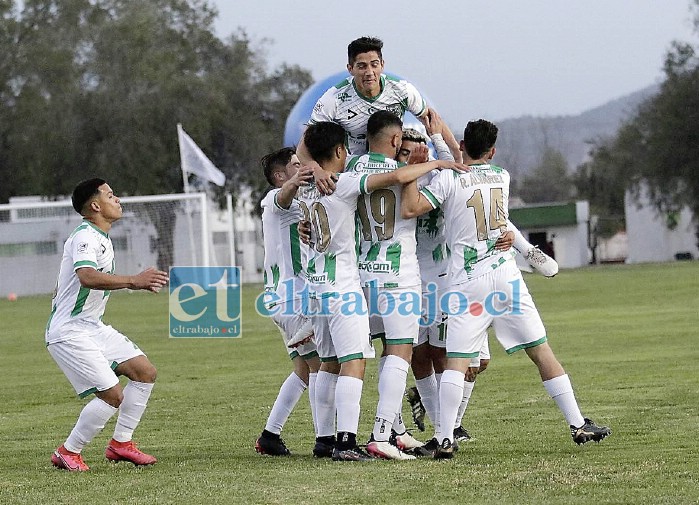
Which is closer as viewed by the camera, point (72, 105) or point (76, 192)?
point (76, 192)

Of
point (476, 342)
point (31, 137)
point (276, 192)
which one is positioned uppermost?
point (31, 137)

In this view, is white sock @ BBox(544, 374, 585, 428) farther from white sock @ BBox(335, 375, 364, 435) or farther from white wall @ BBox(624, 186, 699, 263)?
white wall @ BBox(624, 186, 699, 263)

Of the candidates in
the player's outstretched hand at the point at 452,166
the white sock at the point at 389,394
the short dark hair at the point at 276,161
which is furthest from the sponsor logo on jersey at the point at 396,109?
the white sock at the point at 389,394

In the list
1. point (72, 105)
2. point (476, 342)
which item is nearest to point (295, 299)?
point (476, 342)

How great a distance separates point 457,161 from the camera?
8.13 m

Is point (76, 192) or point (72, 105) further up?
point (72, 105)

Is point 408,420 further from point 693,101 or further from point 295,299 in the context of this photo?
point 693,101

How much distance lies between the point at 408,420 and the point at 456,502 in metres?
→ 4.10

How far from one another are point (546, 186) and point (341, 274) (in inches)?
5226

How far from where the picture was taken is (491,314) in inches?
310

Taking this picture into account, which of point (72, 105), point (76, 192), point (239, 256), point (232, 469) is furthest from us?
point (239, 256)

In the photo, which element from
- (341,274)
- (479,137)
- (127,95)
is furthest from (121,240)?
(479,137)

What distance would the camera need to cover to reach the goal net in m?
43.4

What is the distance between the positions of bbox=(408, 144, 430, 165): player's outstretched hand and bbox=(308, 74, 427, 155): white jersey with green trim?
29 cm
